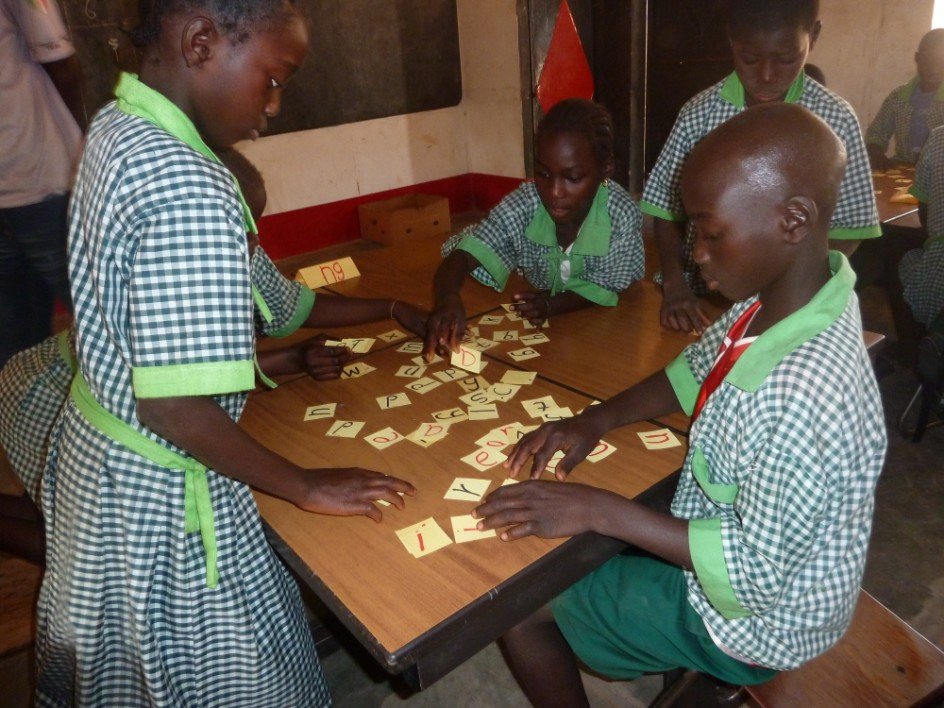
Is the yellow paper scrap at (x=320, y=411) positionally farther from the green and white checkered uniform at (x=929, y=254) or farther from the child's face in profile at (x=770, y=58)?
the green and white checkered uniform at (x=929, y=254)

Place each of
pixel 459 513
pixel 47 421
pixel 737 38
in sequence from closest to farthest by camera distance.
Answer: pixel 459 513, pixel 47 421, pixel 737 38

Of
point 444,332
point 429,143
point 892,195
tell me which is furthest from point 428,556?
point 429,143

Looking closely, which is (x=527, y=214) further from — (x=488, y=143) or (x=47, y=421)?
(x=488, y=143)

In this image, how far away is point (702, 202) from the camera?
1.17 m

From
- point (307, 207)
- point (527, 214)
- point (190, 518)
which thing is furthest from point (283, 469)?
point (307, 207)

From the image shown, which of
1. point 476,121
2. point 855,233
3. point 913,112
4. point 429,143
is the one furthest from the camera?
point 476,121

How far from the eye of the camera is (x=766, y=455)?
1038 mm

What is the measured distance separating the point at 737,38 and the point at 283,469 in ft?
6.30

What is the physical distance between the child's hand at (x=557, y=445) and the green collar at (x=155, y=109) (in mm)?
731

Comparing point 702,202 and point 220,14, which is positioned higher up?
point 220,14

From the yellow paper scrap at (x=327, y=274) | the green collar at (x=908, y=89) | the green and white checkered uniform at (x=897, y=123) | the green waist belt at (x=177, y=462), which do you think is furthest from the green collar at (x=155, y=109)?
the green collar at (x=908, y=89)

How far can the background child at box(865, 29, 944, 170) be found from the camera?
4609mm

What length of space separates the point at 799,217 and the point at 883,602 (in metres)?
→ 1.88

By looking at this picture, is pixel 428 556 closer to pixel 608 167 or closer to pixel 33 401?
pixel 33 401
